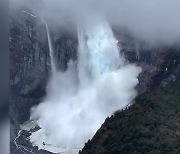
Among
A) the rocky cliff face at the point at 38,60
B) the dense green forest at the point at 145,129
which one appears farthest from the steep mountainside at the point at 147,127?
the rocky cliff face at the point at 38,60

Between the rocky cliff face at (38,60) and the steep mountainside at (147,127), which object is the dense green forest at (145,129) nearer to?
the steep mountainside at (147,127)

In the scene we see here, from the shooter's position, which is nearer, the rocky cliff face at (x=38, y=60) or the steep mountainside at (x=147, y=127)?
the steep mountainside at (x=147, y=127)

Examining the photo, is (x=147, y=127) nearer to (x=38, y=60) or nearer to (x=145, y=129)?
(x=145, y=129)

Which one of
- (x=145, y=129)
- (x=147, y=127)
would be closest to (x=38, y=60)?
(x=147, y=127)

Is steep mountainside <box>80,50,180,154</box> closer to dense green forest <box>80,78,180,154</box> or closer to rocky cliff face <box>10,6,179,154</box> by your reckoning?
dense green forest <box>80,78,180,154</box>

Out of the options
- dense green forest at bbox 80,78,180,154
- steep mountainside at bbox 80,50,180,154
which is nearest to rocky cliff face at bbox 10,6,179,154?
steep mountainside at bbox 80,50,180,154

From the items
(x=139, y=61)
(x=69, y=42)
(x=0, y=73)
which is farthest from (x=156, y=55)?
(x=0, y=73)
